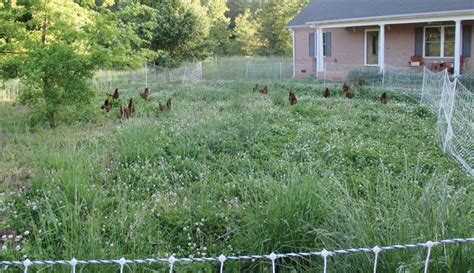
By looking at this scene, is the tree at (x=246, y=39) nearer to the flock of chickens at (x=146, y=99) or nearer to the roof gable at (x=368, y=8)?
the roof gable at (x=368, y=8)

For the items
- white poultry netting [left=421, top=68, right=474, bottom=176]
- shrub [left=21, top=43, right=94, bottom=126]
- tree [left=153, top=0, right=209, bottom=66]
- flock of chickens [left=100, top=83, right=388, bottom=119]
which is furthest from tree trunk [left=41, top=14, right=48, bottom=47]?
tree [left=153, top=0, right=209, bottom=66]

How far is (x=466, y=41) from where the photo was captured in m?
17.6

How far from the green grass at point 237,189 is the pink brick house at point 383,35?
8.18 meters

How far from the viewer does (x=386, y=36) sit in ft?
67.4

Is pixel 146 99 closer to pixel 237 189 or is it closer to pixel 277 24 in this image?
pixel 237 189

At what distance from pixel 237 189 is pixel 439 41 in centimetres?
1588

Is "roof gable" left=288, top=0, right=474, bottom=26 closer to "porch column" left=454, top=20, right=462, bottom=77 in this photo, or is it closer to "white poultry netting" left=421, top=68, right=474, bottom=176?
"porch column" left=454, top=20, right=462, bottom=77

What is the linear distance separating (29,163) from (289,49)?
29.8 m

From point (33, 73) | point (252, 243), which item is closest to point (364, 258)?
point (252, 243)

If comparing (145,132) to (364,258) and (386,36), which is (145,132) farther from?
(386,36)

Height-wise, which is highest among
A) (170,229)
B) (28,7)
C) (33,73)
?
(28,7)

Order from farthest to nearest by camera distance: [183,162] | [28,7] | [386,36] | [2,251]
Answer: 1. [386,36]
2. [28,7]
3. [183,162]
4. [2,251]

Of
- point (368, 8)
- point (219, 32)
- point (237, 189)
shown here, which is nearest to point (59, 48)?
point (237, 189)

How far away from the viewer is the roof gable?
1723 centimetres
